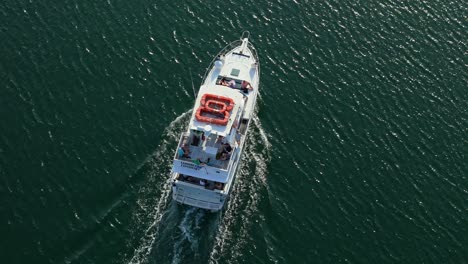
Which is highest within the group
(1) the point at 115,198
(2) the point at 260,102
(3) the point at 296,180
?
(2) the point at 260,102

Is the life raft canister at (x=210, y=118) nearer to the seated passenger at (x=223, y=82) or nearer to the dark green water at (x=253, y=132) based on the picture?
the dark green water at (x=253, y=132)

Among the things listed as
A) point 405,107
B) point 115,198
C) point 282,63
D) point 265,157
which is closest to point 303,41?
point 282,63

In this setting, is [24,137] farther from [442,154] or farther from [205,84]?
[442,154]

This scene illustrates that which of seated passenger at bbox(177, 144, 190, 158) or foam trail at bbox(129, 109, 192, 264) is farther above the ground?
seated passenger at bbox(177, 144, 190, 158)

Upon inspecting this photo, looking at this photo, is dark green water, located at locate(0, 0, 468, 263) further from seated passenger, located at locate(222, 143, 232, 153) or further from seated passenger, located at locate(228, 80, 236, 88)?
seated passenger, located at locate(228, 80, 236, 88)

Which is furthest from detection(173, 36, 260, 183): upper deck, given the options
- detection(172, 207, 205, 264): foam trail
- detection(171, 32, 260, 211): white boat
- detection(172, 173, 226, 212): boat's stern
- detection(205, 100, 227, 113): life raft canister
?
detection(172, 207, 205, 264): foam trail
